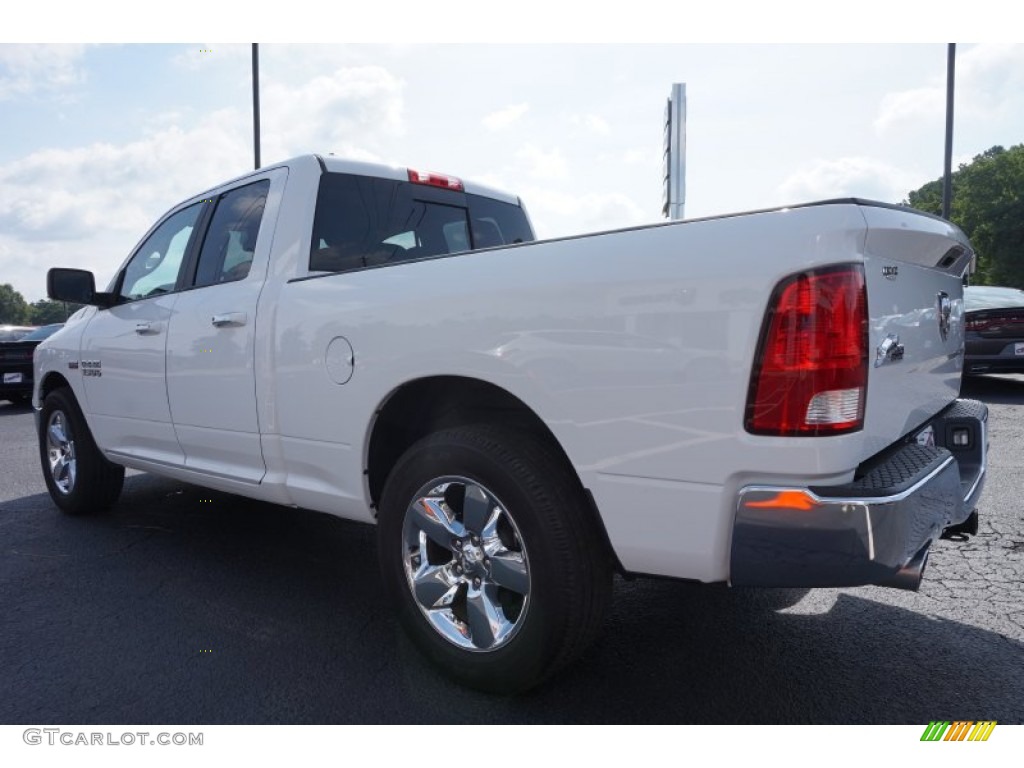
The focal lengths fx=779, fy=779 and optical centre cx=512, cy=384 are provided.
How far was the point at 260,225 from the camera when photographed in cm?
353

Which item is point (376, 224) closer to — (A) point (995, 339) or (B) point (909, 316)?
(B) point (909, 316)

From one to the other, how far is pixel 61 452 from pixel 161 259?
163cm

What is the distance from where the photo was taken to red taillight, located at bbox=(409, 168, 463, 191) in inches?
154

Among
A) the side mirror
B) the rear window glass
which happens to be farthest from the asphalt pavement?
the rear window glass

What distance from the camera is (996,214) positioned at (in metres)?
52.3

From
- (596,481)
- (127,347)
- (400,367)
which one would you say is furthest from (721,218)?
(127,347)

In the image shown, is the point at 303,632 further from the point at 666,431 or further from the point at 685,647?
the point at 666,431

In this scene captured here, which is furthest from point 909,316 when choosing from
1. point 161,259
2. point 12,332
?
point 12,332

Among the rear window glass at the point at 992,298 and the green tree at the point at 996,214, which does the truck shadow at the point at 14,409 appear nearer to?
the rear window glass at the point at 992,298

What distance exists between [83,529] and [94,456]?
449mm

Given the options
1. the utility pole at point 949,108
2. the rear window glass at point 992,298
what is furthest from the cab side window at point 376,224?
the utility pole at point 949,108

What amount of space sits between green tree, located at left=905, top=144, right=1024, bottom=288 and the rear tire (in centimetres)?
5509

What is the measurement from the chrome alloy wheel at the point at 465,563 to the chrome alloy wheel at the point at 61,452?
3.23 metres
